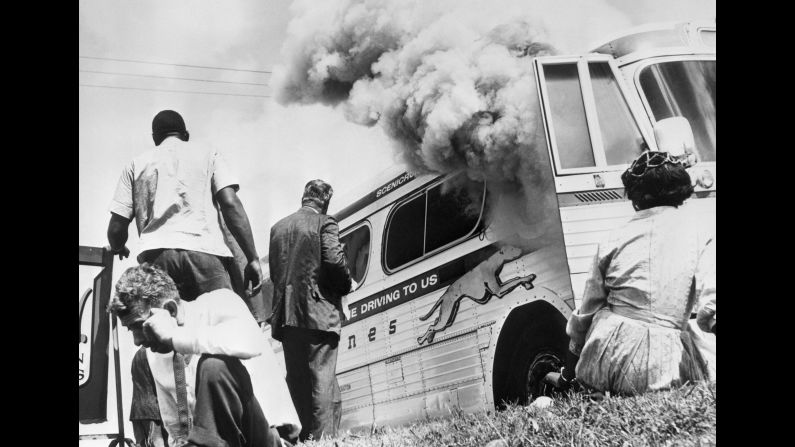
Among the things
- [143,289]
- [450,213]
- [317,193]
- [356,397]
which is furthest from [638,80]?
[143,289]

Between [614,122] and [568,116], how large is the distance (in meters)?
0.30

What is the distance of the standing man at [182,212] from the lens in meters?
6.52

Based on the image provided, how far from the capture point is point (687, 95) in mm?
5949

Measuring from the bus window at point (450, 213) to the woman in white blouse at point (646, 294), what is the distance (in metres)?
0.82

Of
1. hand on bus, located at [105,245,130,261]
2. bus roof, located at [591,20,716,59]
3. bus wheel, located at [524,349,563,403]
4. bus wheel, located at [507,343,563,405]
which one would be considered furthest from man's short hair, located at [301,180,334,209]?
bus roof, located at [591,20,716,59]

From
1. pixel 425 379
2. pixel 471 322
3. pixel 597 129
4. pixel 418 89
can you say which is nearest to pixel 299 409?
pixel 425 379

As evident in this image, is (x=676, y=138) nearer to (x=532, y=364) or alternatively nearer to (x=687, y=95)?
(x=687, y=95)

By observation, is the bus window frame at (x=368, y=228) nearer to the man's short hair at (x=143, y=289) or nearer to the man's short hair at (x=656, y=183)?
the man's short hair at (x=143, y=289)

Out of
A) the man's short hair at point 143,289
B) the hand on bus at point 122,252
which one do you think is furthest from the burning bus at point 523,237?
the hand on bus at point 122,252

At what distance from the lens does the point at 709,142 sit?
5922mm

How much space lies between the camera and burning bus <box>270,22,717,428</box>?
222 inches

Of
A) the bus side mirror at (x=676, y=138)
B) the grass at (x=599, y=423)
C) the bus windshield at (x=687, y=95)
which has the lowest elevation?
the grass at (x=599, y=423)

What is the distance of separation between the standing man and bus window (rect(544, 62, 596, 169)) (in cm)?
230

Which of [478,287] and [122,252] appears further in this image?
[122,252]
